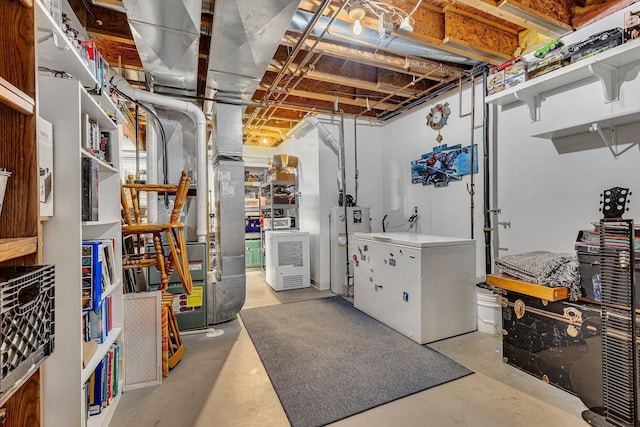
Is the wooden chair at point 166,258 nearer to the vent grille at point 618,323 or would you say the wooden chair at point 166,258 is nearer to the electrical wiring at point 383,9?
the electrical wiring at point 383,9

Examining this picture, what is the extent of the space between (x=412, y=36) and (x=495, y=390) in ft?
9.25

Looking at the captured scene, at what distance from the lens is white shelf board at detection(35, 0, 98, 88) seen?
43.2 inches

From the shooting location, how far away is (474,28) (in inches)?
106

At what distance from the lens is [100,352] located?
1.63 meters

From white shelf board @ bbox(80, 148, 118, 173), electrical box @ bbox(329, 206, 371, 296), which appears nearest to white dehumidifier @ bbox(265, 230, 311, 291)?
electrical box @ bbox(329, 206, 371, 296)

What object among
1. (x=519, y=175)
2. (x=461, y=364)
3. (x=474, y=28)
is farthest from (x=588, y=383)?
(x=474, y=28)

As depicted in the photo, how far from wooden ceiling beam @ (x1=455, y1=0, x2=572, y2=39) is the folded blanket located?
6.30 ft

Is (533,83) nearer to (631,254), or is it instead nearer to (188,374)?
(631,254)

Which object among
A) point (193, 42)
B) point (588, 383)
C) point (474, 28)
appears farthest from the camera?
point (474, 28)

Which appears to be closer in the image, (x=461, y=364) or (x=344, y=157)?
(x=461, y=364)

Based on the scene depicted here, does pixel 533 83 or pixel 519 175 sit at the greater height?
pixel 533 83

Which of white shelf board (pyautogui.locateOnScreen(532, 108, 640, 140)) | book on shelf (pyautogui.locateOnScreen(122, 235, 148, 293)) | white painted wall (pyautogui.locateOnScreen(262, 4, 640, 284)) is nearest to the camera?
white shelf board (pyautogui.locateOnScreen(532, 108, 640, 140))

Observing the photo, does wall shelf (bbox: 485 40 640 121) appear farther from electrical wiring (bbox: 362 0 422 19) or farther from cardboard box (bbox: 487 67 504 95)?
electrical wiring (bbox: 362 0 422 19)

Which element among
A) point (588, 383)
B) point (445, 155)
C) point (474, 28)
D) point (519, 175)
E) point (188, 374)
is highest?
point (474, 28)
